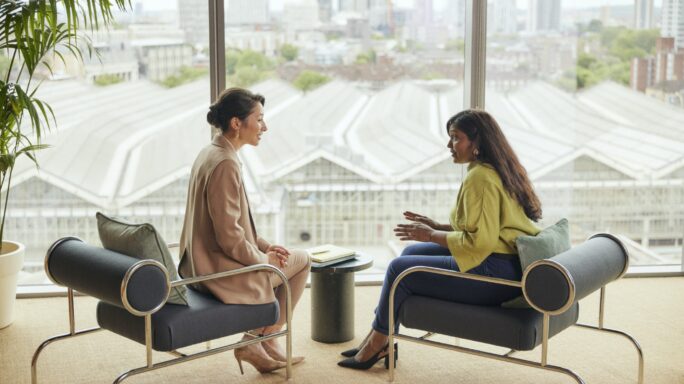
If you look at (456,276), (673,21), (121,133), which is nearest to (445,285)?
(456,276)

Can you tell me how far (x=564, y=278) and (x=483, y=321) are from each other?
0.44 meters

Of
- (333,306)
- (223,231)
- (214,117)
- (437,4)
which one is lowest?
(333,306)

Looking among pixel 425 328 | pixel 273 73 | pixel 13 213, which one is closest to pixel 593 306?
pixel 425 328

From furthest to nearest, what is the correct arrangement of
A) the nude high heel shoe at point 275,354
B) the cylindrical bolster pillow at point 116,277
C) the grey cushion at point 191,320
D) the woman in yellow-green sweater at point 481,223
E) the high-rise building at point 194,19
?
the high-rise building at point 194,19 < the nude high heel shoe at point 275,354 < the woman in yellow-green sweater at point 481,223 < the grey cushion at point 191,320 < the cylindrical bolster pillow at point 116,277

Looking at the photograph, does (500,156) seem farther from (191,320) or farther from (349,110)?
(349,110)

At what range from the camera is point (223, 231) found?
4.11 m

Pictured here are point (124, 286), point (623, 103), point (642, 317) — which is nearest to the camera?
point (124, 286)

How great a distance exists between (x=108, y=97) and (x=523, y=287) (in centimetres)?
311

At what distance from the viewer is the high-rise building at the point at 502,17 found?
5902mm

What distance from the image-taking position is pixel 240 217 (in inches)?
165

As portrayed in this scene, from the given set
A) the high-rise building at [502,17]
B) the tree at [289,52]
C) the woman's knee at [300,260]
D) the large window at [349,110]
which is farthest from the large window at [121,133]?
→ the high-rise building at [502,17]

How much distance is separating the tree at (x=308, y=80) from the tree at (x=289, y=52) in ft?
0.39

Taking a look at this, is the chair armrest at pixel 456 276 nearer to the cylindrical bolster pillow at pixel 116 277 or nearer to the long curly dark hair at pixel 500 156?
the long curly dark hair at pixel 500 156

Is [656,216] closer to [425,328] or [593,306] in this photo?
[593,306]
